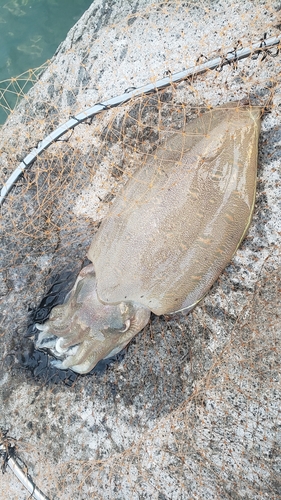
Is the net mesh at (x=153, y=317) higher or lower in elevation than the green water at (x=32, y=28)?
lower

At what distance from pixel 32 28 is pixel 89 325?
3.70 m

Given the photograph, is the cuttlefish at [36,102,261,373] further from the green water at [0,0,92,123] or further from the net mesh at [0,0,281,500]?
the green water at [0,0,92,123]

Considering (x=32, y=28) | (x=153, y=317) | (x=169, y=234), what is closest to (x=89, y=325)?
(x=153, y=317)

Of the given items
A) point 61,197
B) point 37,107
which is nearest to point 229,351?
point 61,197

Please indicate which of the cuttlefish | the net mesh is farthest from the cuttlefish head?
the net mesh

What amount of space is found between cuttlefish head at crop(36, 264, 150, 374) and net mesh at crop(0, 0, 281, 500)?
21cm

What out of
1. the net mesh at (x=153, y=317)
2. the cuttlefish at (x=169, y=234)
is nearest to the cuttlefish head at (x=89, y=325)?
the cuttlefish at (x=169, y=234)

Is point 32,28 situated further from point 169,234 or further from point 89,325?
point 89,325

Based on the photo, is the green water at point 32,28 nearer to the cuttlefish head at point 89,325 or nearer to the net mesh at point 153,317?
the net mesh at point 153,317

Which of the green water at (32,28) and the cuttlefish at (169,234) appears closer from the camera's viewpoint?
the cuttlefish at (169,234)

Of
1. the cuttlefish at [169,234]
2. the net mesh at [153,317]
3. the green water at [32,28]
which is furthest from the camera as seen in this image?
the green water at [32,28]

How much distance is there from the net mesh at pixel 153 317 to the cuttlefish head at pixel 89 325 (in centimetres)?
21

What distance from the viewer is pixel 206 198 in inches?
93.6

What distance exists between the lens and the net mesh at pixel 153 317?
262 centimetres
